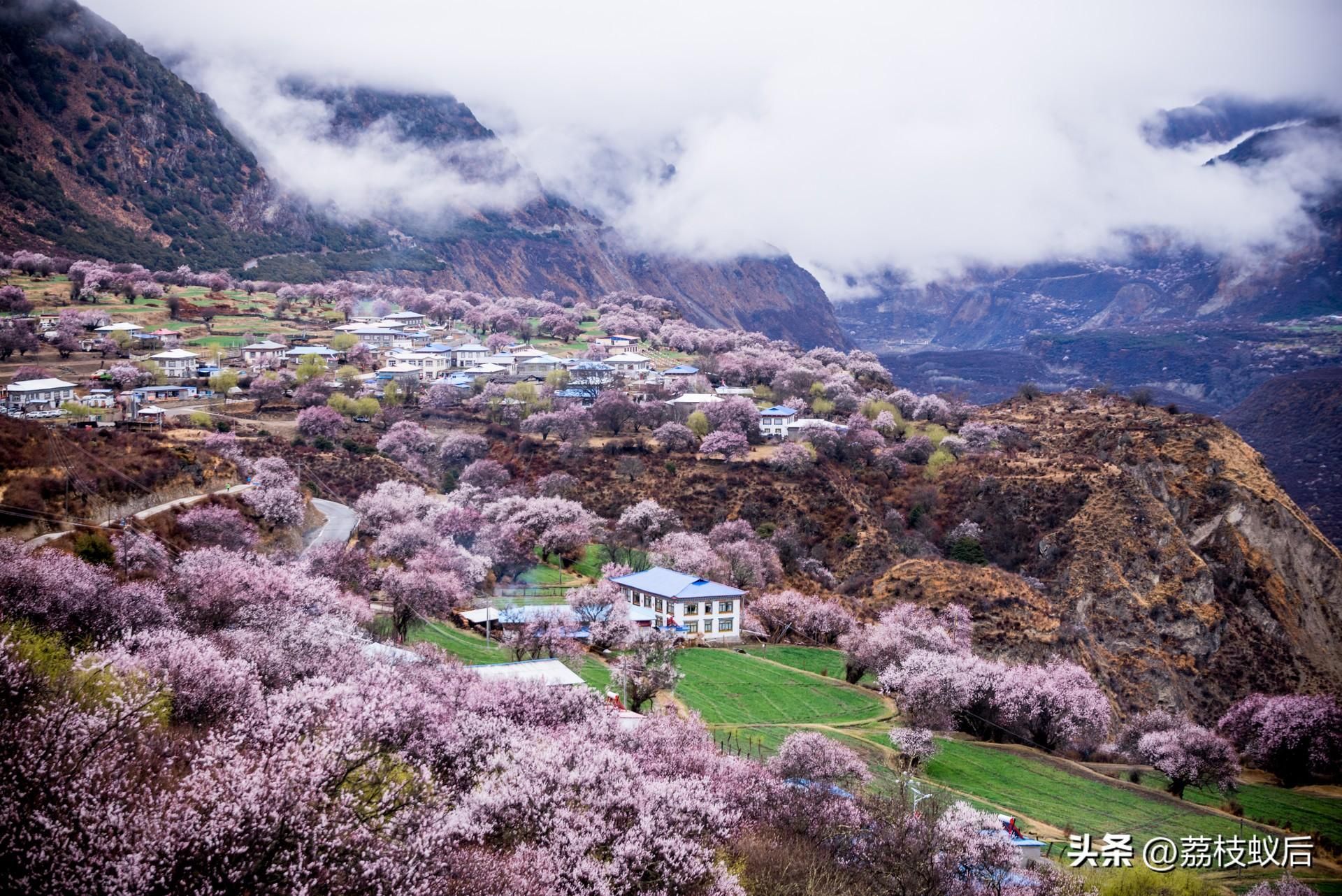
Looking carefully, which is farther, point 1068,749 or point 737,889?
point 1068,749

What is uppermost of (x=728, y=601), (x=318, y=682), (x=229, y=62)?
(x=229, y=62)

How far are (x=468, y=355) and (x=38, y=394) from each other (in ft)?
143

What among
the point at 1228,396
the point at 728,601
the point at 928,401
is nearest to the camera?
the point at 728,601

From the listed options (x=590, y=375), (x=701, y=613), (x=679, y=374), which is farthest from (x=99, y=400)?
(x=679, y=374)

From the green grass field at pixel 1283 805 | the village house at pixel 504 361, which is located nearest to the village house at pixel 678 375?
the village house at pixel 504 361

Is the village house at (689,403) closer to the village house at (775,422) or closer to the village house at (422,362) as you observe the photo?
the village house at (775,422)

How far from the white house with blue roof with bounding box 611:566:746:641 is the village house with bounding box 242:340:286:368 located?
1887 inches

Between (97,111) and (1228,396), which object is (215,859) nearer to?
(97,111)

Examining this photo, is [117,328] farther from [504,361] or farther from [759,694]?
[759,694]

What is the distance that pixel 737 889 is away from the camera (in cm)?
1431

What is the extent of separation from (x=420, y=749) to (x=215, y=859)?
6440 mm

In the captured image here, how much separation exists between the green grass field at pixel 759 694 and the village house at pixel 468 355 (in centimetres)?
5991

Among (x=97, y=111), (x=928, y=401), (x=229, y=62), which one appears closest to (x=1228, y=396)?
(x=928, y=401)

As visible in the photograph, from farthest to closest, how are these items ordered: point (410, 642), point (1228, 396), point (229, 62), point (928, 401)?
point (229, 62) < point (1228, 396) < point (928, 401) < point (410, 642)
